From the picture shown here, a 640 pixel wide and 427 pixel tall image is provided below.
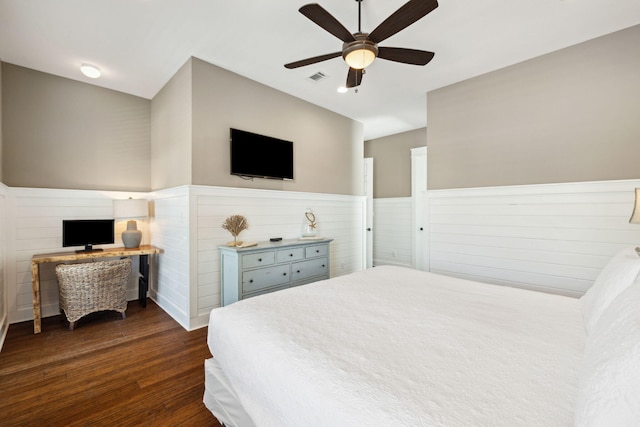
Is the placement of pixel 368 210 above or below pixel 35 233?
above

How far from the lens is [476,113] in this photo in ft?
10.8

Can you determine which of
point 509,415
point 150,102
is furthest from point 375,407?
point 150,102

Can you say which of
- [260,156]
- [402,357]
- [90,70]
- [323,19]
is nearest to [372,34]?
[323,19]

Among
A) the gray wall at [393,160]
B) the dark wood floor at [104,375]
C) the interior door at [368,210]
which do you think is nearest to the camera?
the dark wood floor at [104,375]

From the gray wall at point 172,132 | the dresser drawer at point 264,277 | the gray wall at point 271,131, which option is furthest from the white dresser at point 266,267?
the gray wall at point 172,132

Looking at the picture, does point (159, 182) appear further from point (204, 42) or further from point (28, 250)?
point (204, 42)

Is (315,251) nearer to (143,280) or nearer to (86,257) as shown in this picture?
(143,280)

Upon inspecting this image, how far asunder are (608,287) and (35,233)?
15.9 ft

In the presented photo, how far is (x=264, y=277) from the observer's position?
300cm

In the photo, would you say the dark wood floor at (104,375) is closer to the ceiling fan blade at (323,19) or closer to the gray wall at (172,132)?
the gray wall at (172,132)

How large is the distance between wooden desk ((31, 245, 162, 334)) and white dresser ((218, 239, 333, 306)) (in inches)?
45.1

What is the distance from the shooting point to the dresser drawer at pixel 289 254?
10.3ft

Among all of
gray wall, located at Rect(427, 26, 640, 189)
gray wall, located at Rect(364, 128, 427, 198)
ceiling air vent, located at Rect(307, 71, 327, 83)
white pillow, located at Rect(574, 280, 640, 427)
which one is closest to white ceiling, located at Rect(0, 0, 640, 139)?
ceiling air vent, located at Rect(307, 71, 327, 83)

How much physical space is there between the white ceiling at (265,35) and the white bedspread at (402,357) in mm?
2232
